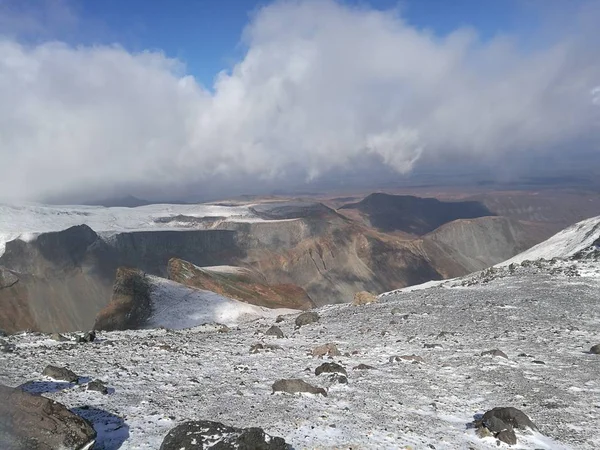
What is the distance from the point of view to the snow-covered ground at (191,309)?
1549 inches

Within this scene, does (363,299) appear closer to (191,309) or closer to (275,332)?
(275,332)

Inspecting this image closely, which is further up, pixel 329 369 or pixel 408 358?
pixel 329 369

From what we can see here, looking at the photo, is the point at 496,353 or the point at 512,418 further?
the point at 496,353

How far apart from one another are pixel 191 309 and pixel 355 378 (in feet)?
103

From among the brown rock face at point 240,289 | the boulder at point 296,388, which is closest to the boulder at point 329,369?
the boulder at point 296,388

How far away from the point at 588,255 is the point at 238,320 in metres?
27.1

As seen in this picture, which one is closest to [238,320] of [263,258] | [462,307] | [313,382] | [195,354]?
[462,307]

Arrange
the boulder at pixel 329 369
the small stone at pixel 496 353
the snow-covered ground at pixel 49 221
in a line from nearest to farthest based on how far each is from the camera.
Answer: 1. the boulder at pixel 329 369
2. the small stone at pixel 496 353
3. the snow-covered ground at pixel 49 221

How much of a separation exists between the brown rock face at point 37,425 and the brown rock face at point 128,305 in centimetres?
3516

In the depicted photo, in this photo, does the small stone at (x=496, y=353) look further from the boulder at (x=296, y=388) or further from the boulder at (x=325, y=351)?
the boulder at (x=296, y=388)

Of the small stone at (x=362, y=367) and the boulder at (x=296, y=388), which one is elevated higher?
the boulder at (x=296, y=388)

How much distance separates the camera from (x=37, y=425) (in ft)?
22.1

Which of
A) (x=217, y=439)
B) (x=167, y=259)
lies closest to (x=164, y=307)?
(x=217, y=439)

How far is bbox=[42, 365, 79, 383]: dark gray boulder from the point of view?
37.0 ft
